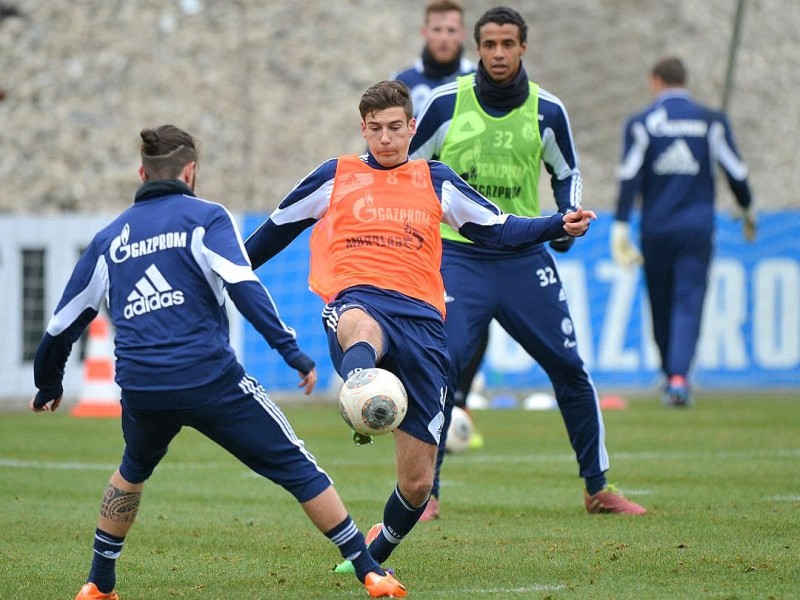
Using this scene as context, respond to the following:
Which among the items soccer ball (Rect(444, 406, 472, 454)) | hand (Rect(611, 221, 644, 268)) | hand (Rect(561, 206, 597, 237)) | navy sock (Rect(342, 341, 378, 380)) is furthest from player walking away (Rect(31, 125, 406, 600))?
hand (Rect(611, 221, 644, 268))

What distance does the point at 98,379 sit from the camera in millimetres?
14883

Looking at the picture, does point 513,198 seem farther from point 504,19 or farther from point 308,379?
point 308,379

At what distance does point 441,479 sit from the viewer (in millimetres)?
9734

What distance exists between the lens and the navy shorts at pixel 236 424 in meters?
5.52

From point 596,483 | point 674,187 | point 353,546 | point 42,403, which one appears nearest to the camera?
point 353,546

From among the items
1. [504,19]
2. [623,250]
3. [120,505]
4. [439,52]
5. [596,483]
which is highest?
[504,19]

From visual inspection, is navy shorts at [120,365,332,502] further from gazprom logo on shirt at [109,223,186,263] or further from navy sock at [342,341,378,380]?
gazprom logo on shirt at [109,223,186,263]

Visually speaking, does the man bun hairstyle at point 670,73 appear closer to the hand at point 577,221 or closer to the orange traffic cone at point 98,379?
the orange traffic cone at point 98,379

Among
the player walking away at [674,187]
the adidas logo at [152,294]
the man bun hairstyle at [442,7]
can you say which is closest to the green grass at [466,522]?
the adidas logo at [152,294]

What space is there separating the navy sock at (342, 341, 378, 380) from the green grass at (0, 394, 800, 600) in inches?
31.4

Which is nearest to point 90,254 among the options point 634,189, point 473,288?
point 473,288

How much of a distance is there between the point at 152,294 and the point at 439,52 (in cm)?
601

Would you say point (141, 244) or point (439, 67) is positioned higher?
point (439, 67)

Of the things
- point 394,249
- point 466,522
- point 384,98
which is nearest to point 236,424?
point 394,249
